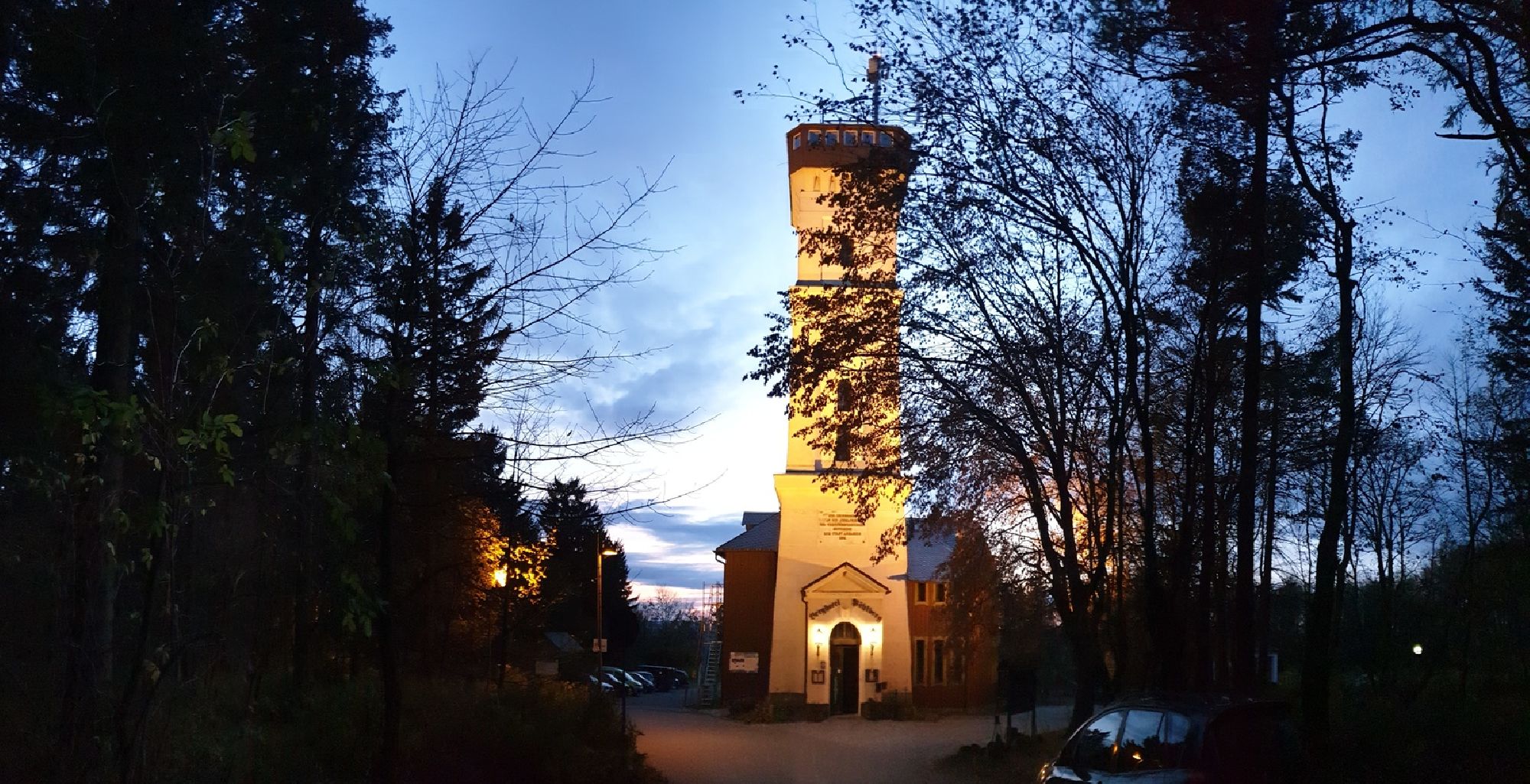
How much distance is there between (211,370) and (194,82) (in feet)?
11.7

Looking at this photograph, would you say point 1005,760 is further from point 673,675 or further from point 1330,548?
point 673,675

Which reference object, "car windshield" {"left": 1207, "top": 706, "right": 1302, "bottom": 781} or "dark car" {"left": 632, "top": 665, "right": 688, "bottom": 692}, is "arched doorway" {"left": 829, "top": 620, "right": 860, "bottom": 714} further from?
"car windshield" {"left": 1207, "top": 706, "right": 1302, "bottom": 781}

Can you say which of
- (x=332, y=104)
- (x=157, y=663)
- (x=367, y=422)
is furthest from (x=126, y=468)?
(x=157, y=663)

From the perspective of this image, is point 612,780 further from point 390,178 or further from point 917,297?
point 390,178

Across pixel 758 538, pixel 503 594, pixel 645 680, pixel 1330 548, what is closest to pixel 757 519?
Answer: pixel 758 538

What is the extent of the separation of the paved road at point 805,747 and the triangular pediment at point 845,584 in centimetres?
455

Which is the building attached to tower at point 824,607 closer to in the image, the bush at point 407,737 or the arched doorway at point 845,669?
the arched doorway at point 845,669

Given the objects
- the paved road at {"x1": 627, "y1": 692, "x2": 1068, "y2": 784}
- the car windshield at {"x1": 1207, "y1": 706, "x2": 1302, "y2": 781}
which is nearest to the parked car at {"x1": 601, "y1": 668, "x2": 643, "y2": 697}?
the paved road at {"x1": 627, "y1": 692, "x2": 1068, "y2": 784}

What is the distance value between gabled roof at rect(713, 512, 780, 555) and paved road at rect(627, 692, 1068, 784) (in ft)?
22.5

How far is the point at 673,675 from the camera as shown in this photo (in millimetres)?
77562

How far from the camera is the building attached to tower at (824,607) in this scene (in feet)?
147

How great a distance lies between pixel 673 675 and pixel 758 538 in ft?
88.9

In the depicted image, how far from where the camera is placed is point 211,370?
7.07m

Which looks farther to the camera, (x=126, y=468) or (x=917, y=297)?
(x=917, y=297)
